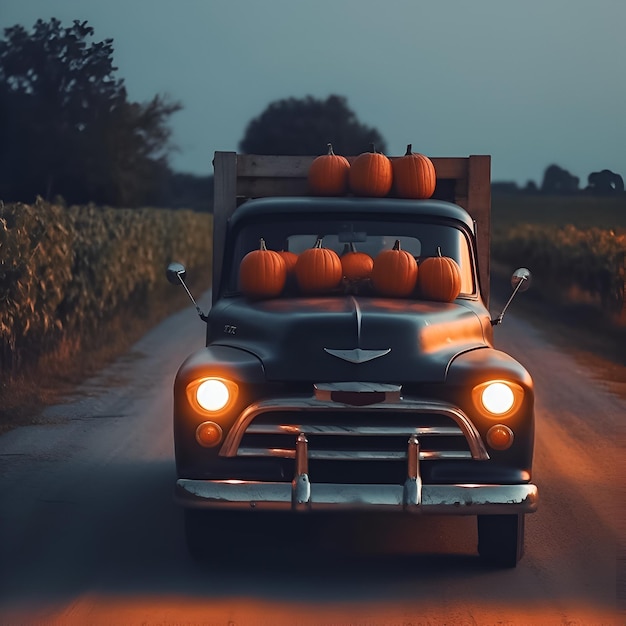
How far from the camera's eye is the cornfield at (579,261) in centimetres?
2189

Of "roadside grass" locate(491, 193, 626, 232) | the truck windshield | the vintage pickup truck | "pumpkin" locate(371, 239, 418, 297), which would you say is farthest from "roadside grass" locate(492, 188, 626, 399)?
the vintage pickup truck

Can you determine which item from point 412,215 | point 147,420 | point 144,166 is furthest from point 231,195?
point 144,166

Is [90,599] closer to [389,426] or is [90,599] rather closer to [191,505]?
[191,505]

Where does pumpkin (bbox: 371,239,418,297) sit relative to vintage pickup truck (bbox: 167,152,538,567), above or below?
above

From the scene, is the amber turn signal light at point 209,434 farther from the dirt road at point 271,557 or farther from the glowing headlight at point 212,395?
the dirt road at point 271,557

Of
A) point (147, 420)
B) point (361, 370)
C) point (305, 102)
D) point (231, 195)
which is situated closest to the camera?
point (361, 370)

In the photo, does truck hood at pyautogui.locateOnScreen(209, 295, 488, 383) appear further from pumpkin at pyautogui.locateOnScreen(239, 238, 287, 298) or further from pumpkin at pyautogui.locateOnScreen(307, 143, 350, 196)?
pumpkin at pyautogui.locateOnScreen(307, 143, 350, 196)

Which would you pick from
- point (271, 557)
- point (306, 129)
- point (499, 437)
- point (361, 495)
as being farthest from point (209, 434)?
point (306, 129)

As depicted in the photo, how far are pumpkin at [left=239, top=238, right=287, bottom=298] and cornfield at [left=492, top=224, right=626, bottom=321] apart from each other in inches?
544

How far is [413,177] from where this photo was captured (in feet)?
27.4

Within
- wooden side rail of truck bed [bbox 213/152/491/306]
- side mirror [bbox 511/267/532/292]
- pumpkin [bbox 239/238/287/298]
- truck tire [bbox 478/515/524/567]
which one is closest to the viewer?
truck tire [bbox 478/515/524/567]

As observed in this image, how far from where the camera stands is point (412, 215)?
7785 millimetres

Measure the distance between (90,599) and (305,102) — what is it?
4309 inches

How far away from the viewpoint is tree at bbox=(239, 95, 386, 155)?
10656 cm
